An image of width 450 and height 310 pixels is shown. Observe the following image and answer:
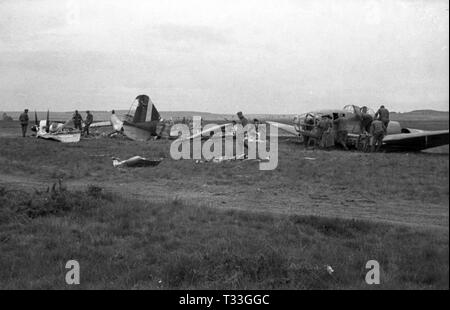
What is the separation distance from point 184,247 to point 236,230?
963 millimetres

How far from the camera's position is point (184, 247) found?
6273 millimetres

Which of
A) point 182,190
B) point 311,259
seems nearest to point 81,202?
point 182,190

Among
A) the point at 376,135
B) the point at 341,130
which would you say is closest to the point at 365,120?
the point at 341,130

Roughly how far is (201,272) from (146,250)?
124 centimetres

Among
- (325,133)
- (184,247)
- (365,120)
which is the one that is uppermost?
(365,120)

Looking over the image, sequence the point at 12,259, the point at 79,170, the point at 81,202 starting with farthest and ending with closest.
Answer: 1. the point at 79,170
2. the point at 81,202
3. the point at 12,259

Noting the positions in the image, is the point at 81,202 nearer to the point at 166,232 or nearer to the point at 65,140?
the point at 166,232

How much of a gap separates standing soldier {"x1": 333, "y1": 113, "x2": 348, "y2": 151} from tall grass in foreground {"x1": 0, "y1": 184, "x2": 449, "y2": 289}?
523 inches

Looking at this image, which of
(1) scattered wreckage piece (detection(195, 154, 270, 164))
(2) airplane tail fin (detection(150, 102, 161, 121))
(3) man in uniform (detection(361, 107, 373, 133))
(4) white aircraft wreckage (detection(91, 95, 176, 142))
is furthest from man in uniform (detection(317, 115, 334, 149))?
(2) airplane tail fin (detection(150, 102, 161, 121))

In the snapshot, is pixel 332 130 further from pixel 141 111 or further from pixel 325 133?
pixel 141 111

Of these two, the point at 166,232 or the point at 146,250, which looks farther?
the point at 166,232

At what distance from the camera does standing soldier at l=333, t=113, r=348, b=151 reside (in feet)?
66.1

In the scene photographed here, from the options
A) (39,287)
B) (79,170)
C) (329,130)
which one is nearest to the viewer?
(39,287)

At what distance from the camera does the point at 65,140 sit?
934 inches
